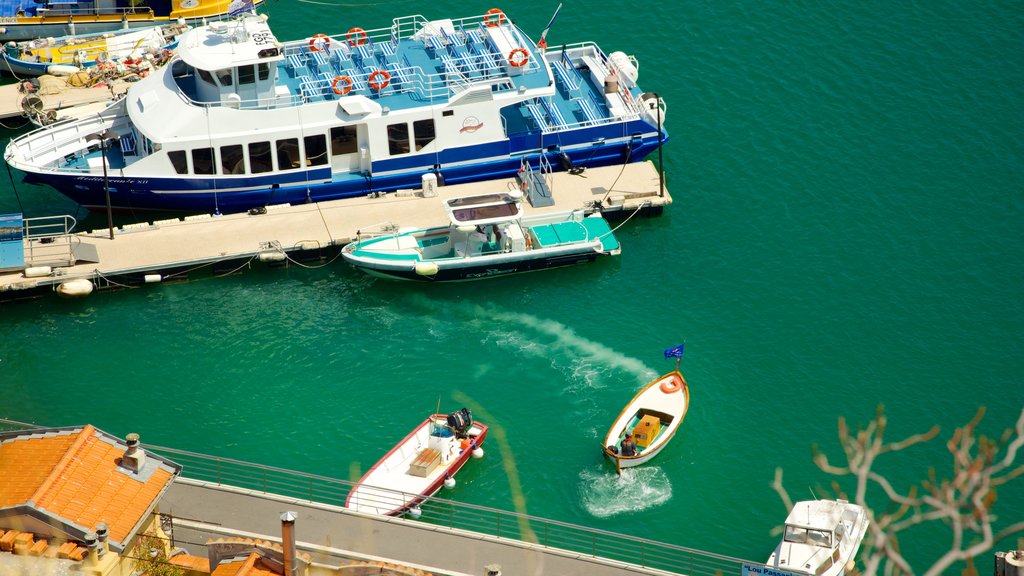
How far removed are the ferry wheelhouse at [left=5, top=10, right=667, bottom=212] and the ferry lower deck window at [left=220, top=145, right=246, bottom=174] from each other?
0.16ft

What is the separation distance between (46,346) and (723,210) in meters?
29.9

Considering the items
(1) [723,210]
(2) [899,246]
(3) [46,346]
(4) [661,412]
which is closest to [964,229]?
(2) [899,246]

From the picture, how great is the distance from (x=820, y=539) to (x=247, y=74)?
31418 mm

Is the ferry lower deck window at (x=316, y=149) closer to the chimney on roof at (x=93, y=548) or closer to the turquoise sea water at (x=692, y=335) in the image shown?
the turquoise sea water at (x=692, y=335)

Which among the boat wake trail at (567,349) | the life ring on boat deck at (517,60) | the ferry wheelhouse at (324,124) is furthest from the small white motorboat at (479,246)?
the life ring on boat deck at (517,60)

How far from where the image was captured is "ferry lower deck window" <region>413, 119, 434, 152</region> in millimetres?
60000

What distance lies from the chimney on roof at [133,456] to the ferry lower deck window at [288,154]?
23.8m

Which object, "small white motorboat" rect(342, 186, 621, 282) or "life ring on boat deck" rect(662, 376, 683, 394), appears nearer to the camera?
"life ring on boat deck" rect(662, 376, 683, 394)

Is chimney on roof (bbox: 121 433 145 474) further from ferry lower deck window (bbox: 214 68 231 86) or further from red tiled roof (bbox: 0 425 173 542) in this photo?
ferry lower deck window (bbox: 214 68 231 86)

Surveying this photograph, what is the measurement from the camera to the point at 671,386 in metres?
50.2

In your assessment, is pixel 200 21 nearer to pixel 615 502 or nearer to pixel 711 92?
pixel 711 92

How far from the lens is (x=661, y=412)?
49.0 m

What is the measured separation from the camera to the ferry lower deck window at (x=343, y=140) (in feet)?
195

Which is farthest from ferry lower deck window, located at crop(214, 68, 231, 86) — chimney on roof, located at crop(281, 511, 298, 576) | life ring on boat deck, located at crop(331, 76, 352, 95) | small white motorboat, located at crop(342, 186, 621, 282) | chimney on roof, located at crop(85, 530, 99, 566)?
chimney on roof, located at crop(281, 511, 298, 576)
